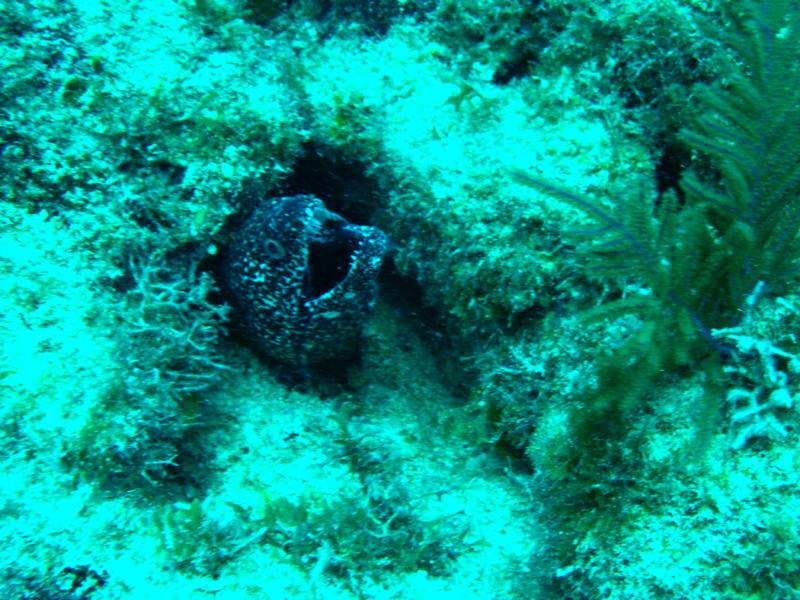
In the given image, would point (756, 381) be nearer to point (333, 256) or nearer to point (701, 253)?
point (701, 253)

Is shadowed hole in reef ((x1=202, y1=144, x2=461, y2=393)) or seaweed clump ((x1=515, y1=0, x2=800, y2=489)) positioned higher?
seaweed clump ((x1=515, y1=0, x2=800, y2=489))

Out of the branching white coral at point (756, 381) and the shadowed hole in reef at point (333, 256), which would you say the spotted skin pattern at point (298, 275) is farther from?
the branching white coral at point (756, 381)

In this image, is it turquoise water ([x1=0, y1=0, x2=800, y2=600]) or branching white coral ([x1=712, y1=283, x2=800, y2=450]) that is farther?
turquoise water ([x1=0, y1=0, x2=800, y2=600])

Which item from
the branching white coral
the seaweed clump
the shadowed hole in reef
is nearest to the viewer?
the branching white coral

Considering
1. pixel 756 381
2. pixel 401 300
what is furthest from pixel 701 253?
pixel 401 300

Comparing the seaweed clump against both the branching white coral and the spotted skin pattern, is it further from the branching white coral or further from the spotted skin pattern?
the spotted skin pattern

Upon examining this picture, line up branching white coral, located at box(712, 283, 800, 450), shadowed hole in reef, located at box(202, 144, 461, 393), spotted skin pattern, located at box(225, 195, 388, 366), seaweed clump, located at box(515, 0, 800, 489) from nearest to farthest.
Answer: branching white coral, located at box(712, 283, 800, 450) → seaweed clump, located at box(515, 0, 800, 489) → spotted skin pattern, located at box(225, 195, 388, 366) → shadowed hole in reef, located at box(202, 144, 461, 393)

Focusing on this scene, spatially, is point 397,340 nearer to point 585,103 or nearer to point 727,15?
point 585,103

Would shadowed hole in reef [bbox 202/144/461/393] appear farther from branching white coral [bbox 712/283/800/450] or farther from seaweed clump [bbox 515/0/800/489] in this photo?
branching white coral [bbox 712/283/800/450]

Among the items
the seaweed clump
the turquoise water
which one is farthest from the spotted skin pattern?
the seaweed clump

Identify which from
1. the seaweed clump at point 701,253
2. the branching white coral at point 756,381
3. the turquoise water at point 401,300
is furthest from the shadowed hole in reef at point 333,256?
the branching white coral at point 756,381

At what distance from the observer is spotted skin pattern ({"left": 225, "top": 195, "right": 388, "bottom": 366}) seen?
2.79 metres

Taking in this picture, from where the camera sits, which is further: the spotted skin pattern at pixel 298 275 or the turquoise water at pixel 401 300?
the spotted skin pattern at pixel 298 275

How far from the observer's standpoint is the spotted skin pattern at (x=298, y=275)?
279 cm
